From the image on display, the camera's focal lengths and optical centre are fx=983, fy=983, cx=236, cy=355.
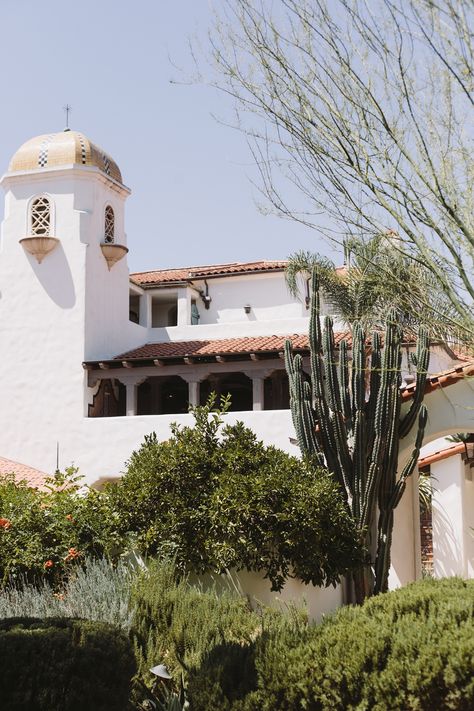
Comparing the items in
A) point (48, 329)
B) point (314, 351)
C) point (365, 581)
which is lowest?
point (365, 581)

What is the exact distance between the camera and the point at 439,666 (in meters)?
6.59

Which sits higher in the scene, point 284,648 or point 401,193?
point 401,193

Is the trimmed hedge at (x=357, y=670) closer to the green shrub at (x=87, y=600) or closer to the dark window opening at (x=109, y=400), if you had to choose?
the green shrub at (x=87, y=600)

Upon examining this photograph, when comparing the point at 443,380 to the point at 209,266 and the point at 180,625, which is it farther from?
the point at 209,266

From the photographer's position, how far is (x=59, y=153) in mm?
28859

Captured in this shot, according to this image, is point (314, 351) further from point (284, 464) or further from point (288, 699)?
point (288, 699)

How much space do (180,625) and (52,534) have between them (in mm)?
4026

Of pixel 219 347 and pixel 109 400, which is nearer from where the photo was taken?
pixel 219 347

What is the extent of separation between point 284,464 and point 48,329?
1612 cm

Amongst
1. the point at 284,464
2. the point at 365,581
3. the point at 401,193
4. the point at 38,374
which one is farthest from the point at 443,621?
the point at 38,374

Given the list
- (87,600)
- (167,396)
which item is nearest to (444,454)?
(167,396)

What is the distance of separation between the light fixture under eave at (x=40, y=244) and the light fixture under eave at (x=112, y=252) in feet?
4.69

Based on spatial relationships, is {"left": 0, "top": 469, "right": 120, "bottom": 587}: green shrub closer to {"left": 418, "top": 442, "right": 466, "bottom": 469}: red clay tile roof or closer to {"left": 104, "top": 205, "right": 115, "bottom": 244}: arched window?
{"left": 418, "top": 442, "right": 466, "bottom": 469}: red clay tile roof

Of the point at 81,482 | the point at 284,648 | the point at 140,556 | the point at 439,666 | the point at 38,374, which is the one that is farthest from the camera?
the point at 38,374
